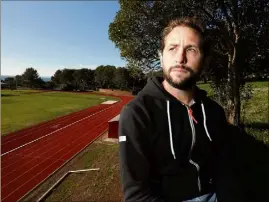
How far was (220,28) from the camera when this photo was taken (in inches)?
558

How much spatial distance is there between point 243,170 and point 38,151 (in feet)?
44.6

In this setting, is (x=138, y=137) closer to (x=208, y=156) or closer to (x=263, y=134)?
(x=208, y=156)

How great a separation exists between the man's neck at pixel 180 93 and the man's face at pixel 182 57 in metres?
0.11

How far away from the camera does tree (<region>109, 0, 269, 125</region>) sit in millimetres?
13281

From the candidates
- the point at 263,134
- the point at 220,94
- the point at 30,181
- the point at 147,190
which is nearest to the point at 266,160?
the point at 263,134

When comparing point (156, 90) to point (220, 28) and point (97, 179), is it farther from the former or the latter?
point (220, 28)

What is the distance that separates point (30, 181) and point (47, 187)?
65.6 inches

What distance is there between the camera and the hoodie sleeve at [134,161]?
214 centimetres

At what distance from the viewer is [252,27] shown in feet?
44.3

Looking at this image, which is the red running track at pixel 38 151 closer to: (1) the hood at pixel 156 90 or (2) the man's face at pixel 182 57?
(1) the hood at pixel 156 90

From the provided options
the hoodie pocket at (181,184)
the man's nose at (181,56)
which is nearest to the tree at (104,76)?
the man's nose at (181,56)

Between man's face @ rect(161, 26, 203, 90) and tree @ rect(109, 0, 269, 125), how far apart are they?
34.8ft

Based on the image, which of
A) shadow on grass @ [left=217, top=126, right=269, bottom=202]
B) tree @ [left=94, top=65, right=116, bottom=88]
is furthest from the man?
tree @ [left=94, top=65, right=116, bottom=88]

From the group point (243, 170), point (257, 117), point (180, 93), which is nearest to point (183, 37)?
point (180, 93)
